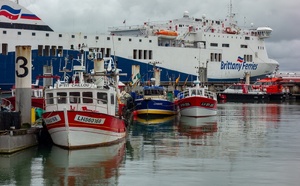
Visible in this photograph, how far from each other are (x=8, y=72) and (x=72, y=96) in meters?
33.4

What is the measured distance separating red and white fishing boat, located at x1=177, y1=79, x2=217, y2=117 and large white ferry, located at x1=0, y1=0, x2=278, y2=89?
998 cm

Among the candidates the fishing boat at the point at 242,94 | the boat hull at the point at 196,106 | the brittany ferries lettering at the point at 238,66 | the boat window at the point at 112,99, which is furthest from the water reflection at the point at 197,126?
the brittany ferries lettering at the point at 238,66


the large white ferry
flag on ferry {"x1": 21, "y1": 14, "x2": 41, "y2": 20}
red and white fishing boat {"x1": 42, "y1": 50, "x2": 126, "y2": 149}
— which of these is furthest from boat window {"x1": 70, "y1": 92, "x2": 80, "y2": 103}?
flag on ferry {"x1": 21, "y1": 14, "x2": 41, "y2": 20}

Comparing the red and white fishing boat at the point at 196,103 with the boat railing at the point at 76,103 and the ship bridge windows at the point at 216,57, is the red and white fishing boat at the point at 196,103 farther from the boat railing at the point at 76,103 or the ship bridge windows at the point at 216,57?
the ship bridge windows at the point at 216,57

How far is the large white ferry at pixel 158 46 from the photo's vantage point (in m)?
53.7

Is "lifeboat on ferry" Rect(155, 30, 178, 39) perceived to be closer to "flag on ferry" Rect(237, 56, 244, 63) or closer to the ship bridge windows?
the ship bridge windows

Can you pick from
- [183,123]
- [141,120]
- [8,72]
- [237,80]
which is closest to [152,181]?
[183,123]

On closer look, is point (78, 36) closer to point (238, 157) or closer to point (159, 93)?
point (159, 93)

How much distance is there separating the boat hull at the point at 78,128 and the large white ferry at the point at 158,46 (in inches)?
1116

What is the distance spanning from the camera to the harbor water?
15.9m

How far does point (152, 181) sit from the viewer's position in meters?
15.6

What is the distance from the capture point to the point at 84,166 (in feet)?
59.1

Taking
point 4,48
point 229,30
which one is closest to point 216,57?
point 229,30

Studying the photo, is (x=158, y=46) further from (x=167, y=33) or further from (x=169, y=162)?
(x=169, y=162)
